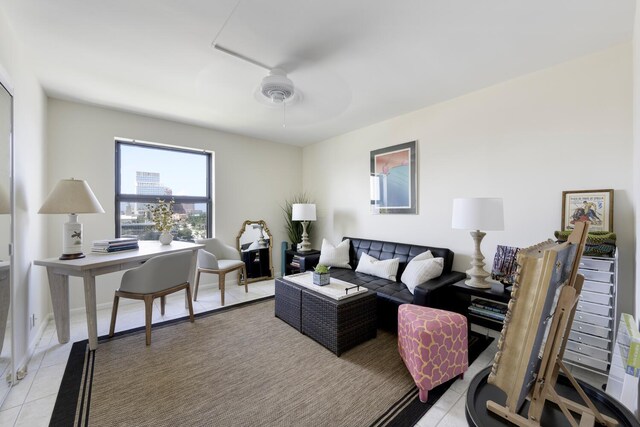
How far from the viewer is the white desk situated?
2.21 metres

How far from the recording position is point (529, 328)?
2.30 ft

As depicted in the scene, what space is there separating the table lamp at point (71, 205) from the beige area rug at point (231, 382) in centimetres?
87

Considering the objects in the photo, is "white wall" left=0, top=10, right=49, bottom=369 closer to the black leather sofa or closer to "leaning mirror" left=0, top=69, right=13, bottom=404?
"leaning mirror" left=0, top=69, right=13, bottom=404

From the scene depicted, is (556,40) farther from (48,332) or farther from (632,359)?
(48,332)

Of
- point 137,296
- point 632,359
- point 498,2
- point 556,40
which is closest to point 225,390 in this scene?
point 137,296

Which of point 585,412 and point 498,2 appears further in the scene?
point 498,2

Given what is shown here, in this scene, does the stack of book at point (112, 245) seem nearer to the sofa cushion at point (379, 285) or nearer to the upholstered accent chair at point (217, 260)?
the upholstered accent chair at point (217, 260)

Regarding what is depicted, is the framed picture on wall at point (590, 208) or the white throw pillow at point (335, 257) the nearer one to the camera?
the framed picture on wall at point (590, 208)

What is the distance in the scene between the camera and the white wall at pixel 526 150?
204 cm

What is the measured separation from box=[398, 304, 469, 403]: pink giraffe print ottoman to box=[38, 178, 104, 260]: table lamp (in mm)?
2844

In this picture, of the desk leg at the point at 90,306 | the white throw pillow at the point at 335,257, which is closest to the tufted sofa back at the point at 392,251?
the white throw pillow at the point at 335,257

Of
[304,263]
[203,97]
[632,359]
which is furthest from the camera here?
[304,263]

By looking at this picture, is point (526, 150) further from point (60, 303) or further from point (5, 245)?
point (60, 303)

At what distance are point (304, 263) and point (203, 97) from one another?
2.44 metres
